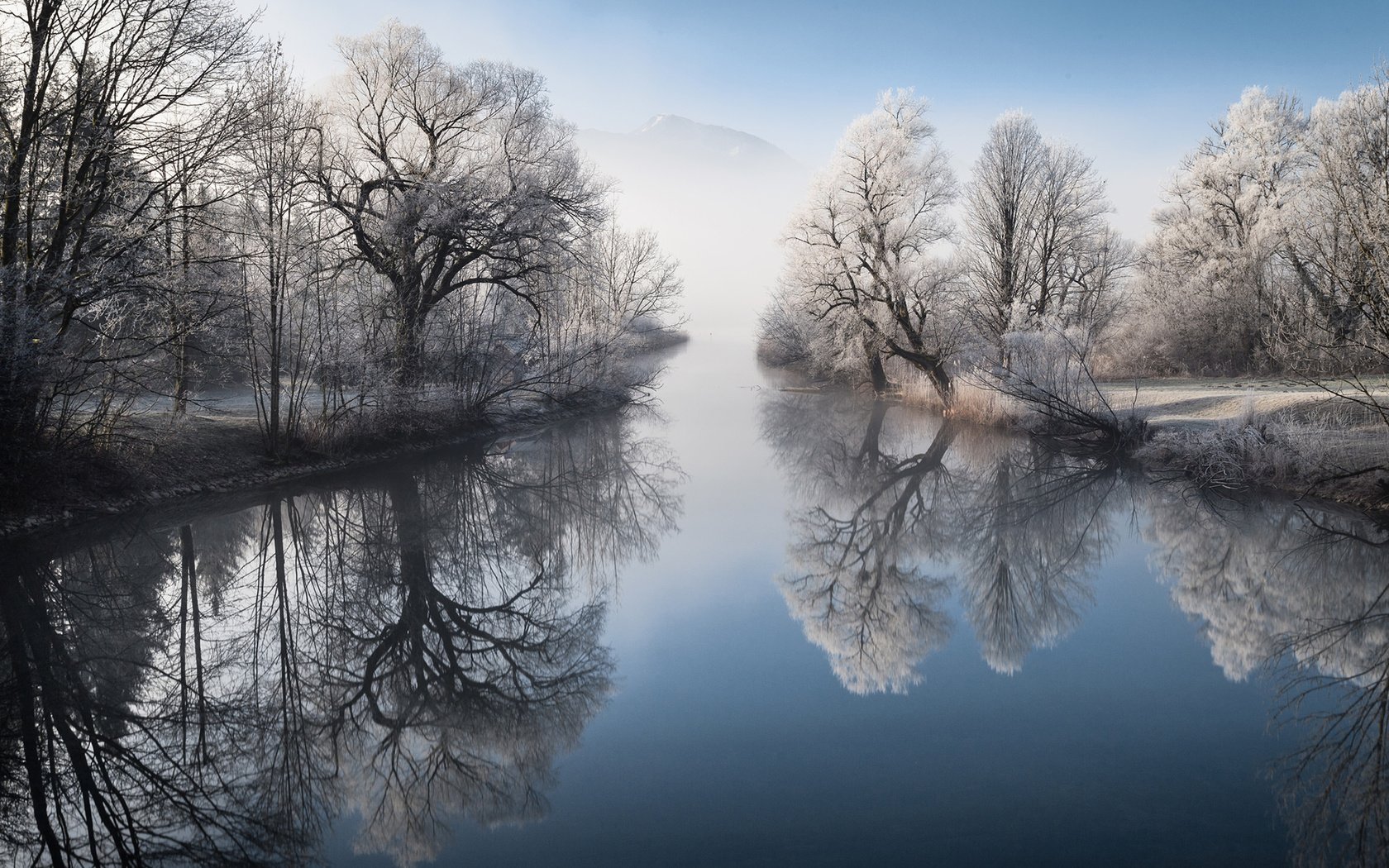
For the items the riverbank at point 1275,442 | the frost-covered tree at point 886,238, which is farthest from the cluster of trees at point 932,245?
the riverbank at point 1275,442

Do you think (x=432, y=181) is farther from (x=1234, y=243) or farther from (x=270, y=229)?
(x=1234, y=243)

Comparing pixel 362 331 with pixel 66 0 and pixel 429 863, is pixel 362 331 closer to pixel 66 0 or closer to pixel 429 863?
pixel 66 0

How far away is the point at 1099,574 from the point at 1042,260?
20.2m

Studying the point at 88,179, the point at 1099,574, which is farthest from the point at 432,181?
the point at 1099,574

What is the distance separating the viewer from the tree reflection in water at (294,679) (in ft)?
14.9

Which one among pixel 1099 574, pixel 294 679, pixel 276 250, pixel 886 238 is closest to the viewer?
pixel 294 679

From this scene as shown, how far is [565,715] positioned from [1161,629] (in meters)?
5.51

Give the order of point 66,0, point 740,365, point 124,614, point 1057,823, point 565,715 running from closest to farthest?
point 1057,823 < point 565,715 < point 124,614 < point 66,0 < point 740,365

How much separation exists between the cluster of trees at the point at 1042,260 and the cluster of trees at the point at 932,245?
54mm

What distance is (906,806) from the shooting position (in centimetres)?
468

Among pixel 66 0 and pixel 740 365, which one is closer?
pixel 66 0

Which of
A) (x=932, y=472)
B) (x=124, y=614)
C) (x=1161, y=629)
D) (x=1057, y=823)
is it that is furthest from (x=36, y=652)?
(x=932, y=472)

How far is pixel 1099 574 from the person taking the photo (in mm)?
9414

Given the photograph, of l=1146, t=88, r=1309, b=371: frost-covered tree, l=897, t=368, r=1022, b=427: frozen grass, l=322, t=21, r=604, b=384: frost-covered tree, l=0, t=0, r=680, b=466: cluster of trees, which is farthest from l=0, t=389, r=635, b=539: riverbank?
l=1146, t=88, r=1309, b=371: frost-covered tree
